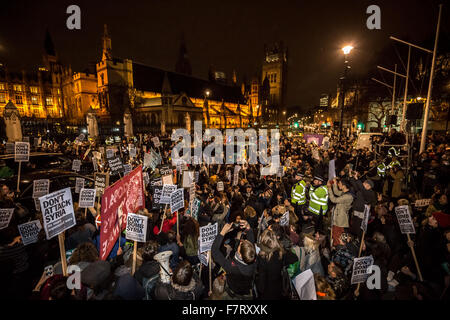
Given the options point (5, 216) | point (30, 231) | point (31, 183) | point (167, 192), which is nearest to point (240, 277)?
point (167, 192)

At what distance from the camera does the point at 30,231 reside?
14.2 feet

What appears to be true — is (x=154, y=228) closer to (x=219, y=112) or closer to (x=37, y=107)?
(x=219, y=112)

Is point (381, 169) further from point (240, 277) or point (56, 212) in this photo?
point (56, 212)

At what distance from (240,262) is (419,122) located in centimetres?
4553

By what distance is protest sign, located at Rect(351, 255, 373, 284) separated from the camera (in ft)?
10.7

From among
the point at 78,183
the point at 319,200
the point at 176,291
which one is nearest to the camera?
the point at 176,291

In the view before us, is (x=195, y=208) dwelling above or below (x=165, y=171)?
below

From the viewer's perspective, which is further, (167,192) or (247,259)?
(167,192)

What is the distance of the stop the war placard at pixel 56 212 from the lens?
3.29 meters

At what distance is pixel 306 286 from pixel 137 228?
9.52 ft

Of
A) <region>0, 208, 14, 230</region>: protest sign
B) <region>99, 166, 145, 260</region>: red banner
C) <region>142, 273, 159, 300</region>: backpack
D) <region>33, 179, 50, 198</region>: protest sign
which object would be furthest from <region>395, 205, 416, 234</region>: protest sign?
<region>33, 179, 50, 198</region>: protest sign

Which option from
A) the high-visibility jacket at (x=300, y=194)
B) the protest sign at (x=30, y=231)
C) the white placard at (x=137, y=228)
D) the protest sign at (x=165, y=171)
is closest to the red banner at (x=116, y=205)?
the white placard at (x=137, y=228)
